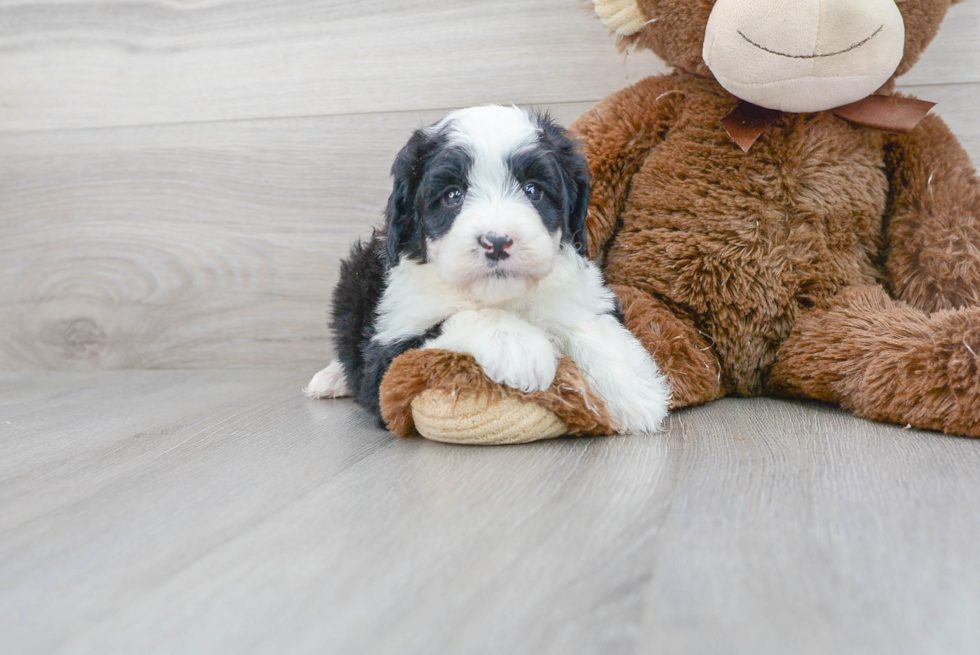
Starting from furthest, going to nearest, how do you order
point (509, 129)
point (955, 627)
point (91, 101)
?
point (91, 101) → point (509, 129) → point (955, 627)

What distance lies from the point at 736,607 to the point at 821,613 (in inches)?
2.9

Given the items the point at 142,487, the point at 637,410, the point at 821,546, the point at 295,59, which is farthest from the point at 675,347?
the point at 295,59

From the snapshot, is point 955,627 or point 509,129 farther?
point 509,129

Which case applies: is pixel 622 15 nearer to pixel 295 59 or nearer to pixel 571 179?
pixel 571 179

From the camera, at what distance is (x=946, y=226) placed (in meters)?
1.55

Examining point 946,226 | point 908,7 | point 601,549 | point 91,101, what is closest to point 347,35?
A: point 91,101

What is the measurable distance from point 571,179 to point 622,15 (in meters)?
0.45

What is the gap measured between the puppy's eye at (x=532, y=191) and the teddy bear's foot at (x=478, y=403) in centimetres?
28

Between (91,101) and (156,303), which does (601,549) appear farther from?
(91,101)

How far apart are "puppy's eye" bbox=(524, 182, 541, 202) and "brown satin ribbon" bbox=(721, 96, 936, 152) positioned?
49 cm

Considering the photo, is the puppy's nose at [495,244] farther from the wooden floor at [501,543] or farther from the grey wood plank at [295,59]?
the grey wood plank at [295,59]

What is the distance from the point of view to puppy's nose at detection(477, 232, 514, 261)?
1.21m

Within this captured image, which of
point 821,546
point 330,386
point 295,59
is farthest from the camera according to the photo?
point 295,59

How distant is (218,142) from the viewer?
2172 mm
